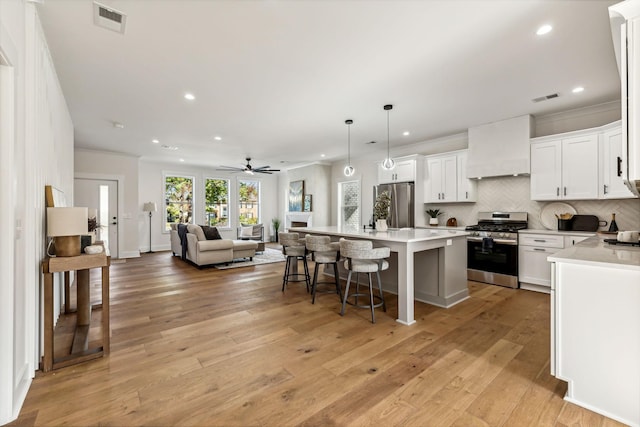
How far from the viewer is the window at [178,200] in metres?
8.96

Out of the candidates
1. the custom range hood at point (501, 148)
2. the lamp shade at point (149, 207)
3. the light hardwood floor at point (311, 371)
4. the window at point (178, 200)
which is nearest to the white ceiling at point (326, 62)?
the custom range hood at point (501, 148)

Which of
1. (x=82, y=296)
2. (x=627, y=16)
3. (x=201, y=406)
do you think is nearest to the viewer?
(x=627, y=16)

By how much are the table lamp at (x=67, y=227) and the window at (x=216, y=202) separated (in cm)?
750

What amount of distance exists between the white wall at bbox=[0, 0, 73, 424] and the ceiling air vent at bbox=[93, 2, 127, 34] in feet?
1.30

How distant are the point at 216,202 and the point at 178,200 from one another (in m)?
1.20

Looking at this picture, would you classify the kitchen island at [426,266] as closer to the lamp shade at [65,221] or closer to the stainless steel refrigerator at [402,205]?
the stainless steel refrigerator at [402,205]

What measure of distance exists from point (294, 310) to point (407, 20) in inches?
123

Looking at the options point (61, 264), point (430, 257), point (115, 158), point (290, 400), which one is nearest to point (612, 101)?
point (430, 257)

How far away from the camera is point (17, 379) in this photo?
5.91 feet

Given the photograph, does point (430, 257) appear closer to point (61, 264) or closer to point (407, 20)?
point (407, 20)

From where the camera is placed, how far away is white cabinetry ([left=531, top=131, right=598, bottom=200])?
4020 millimetres

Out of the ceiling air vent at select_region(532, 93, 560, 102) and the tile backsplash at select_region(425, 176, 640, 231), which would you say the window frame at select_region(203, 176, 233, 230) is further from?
the ceiling air vent at select_region(532, 93, 560, 102)

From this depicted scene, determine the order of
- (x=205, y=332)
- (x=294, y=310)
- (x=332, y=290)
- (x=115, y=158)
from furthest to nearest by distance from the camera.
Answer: (x=115, y=158)
(x=332, y=290)
(x=294, y=310)
(x=205, y=332)

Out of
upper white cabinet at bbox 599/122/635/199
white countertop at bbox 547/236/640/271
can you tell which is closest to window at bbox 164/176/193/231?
white countertop at bbox 547/236/640/271
